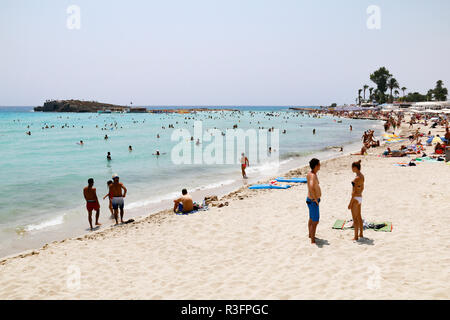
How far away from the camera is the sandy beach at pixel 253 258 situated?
5023 millimetres


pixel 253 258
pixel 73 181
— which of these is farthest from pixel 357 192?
pixel 73 181

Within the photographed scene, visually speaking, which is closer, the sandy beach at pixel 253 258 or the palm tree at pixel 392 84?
the sandy beach at pixel 253 258

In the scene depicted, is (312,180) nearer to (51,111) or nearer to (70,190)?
(70,190)

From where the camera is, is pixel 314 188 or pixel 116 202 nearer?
pixel 314 188

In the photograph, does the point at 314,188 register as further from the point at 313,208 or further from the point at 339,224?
the point at 339,224

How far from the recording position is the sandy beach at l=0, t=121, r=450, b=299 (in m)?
5.02

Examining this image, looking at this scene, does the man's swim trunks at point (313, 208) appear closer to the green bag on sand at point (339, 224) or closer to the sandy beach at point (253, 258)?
the sandy beach at point (253, 258)

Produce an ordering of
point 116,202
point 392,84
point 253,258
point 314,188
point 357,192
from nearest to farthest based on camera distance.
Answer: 1. point 314,188
2. point 253,258
3. point 357,192
4. point 116,202
5. point 392,84

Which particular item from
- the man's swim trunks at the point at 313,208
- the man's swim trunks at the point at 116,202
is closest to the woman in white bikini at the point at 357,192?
the man's swim trunks at the point at 313,208

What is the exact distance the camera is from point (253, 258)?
20.7 ft

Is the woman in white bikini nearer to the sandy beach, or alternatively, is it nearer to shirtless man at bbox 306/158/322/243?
the sandy beach

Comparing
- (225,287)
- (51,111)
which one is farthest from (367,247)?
(51,111)

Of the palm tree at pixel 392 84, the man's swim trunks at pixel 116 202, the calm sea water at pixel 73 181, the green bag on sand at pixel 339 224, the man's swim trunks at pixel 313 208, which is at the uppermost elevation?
the palm tree at pixel 392 84

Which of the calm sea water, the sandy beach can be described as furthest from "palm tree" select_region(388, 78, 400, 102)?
the sandy beach
